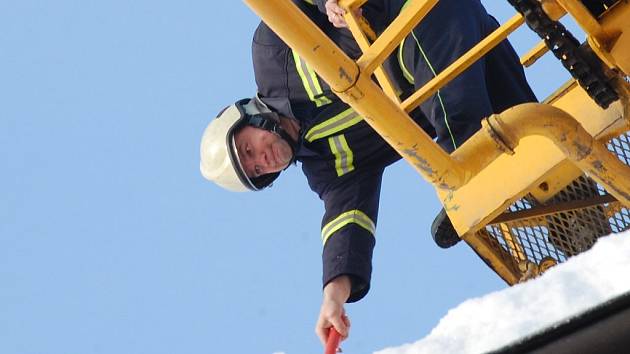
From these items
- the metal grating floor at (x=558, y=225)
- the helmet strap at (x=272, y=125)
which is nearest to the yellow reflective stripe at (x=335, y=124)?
the helmet strap at (x=272, y=125)

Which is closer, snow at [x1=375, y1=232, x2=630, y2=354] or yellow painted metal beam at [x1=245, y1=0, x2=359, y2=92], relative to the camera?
snow at [x1=375, y1=232, x2=630, y2=354]

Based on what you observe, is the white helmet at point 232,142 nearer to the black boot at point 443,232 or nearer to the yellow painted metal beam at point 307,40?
the black boot at point 443,232

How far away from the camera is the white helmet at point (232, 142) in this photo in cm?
511

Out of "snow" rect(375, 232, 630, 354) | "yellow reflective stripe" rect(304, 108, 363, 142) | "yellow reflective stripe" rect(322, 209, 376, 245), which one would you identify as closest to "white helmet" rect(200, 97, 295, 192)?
"yellow reflective stripe" rect(304, 108, 363, 142)

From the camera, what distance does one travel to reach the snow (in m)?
1.21

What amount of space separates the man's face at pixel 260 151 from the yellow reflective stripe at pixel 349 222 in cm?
42

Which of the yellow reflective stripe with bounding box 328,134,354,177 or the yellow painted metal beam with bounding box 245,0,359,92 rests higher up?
the yellow reflective stripe with bounding box 328,134,354,177

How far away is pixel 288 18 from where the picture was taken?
2.59 meters

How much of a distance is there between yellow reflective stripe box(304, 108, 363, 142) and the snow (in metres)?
3.34

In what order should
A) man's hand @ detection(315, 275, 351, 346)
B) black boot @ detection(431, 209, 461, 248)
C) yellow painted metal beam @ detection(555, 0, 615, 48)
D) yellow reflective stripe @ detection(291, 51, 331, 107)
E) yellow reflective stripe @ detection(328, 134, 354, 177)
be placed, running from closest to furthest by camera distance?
yellow painted metal beam @ detection(555, 0, 615, 48) → black boot @ detection(431, 209, 461, 248) → man's hand @ detection(315, 275, 351, 346) → yellow reflective stripe @ detection(291, 51, 331, 107) → yellow reflective stripe @ detection(328, 134, 354, 177)

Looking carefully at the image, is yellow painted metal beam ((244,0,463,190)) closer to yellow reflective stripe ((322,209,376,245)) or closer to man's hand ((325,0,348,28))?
man's hand ((325,0,348,28))

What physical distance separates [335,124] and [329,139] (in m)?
0.08

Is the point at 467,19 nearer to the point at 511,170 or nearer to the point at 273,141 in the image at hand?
the point at 511,170

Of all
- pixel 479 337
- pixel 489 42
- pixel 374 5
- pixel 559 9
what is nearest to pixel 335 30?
pixel 374 5
